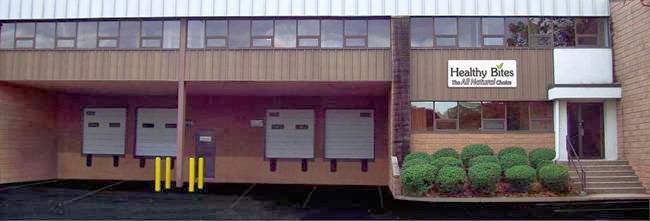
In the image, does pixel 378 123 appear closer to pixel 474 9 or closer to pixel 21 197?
pixel 474 9

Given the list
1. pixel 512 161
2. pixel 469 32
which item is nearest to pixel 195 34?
pixel 469 32

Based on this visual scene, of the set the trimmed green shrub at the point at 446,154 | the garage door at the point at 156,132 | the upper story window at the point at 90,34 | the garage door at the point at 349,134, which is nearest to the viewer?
the trimmed green shrub at the point at 446,154

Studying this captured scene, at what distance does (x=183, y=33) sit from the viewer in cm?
1728

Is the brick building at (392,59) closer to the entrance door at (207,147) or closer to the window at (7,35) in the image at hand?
the window at (7,35)

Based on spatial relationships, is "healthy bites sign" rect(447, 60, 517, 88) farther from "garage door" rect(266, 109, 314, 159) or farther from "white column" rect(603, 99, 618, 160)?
"garage door" rect(266, 109, 314, 159)

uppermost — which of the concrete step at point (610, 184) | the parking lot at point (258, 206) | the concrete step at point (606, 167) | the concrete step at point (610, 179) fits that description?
the concrete step at point (606, 167)

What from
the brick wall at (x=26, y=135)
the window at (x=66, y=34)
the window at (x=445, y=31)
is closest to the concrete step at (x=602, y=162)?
the window at (x=445, y=31)

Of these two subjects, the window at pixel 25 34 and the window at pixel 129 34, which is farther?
the window at pixel 25 34

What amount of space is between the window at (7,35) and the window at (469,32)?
14574 millimetres

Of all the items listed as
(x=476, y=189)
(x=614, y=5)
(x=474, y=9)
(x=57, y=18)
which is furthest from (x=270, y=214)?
(x=614, y=5)

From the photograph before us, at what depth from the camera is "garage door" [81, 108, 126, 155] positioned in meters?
21.0

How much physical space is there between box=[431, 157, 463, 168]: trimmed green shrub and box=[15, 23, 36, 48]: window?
13.5 m

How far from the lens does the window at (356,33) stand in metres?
17.2

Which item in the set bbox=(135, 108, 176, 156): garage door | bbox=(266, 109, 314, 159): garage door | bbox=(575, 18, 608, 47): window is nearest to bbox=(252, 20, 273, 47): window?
bbox=(266, 109, 314, 159): garage door
